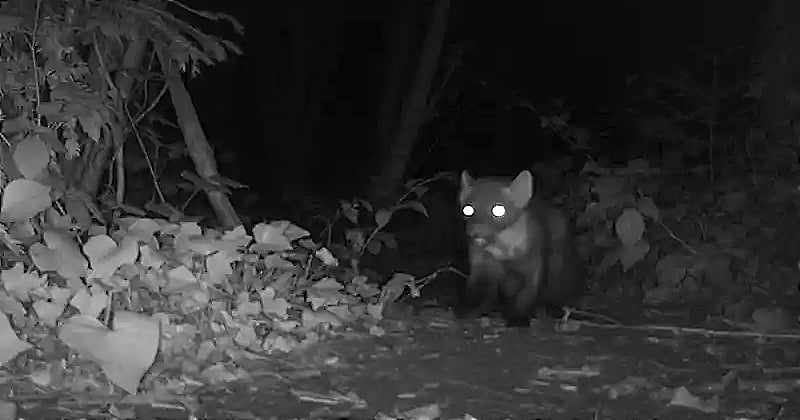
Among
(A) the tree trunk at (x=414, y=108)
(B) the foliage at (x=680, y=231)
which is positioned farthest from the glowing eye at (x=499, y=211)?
(A) the tree trunk at (x=414, y=108)

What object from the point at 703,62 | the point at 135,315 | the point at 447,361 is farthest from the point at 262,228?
the point at 703,62

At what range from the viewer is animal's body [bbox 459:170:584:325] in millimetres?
4012

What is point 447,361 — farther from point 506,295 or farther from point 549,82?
point 549,82

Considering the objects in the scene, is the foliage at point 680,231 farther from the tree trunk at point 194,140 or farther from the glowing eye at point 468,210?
the tree trunk at point 194,140

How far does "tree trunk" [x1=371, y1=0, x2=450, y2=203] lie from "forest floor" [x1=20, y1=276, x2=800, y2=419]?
2.95 meters

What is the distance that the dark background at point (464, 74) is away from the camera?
8992mm

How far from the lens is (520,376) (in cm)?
293

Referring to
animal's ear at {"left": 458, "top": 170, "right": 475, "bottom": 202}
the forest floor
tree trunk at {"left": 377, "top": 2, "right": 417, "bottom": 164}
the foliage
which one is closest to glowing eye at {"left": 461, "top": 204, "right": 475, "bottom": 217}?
animal's ear at {"left": 458, "top": 170, "right": 475, "bottom": 202}

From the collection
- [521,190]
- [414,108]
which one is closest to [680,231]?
[521,190]

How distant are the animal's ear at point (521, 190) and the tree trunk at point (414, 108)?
2.56 metres

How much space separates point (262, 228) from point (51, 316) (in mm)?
946

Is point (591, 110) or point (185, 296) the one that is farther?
point (591, 110)

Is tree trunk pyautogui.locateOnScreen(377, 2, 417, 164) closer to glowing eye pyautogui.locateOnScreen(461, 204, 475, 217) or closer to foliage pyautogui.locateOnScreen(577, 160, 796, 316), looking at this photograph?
foliage pyautogui.locateOnScreen(577, 160, 796, 316)

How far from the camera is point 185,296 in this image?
10.1ft
